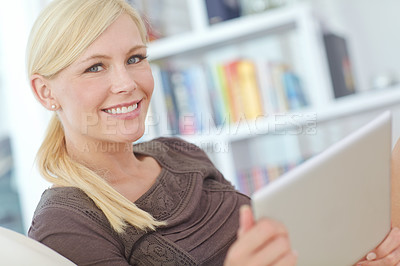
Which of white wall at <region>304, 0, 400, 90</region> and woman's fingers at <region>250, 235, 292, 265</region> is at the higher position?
white wall at <region>304, 0, 400, 90</region>

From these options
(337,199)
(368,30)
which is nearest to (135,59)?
(337,199)

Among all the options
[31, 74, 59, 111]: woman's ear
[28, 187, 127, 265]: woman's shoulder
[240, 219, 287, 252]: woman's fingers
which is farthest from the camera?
[31, 74, 59, 111]: woman's ear

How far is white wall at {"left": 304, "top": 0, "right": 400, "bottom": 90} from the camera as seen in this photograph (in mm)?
2590

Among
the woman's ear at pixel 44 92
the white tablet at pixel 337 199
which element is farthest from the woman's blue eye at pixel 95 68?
the white tablet at pixel 337 199

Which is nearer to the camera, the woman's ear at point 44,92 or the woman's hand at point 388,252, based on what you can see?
the woman's hand at point 388,252

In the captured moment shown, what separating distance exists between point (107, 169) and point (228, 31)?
1224mm

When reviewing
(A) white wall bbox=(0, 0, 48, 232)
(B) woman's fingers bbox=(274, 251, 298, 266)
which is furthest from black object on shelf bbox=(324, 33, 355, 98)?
(B) woman's fingers bbox=(274, 251, 298, 266)

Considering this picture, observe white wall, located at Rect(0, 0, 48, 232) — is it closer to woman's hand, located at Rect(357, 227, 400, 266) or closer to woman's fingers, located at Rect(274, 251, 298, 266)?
woman's hand, located at Rect(357, 227, 400, 266)

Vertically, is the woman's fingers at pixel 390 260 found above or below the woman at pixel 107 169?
below

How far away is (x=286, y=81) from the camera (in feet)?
7.90

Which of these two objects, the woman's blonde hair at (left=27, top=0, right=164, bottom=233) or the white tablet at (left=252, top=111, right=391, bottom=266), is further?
the woman's blonde hair at (left=27, top=0, right=164, bottom=233)

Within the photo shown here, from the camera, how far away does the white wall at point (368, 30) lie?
2.59m

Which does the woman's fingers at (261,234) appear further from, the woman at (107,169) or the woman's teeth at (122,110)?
the woman's teeth at (122,110)

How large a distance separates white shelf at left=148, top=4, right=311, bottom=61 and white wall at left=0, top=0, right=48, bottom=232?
61 centimetres
